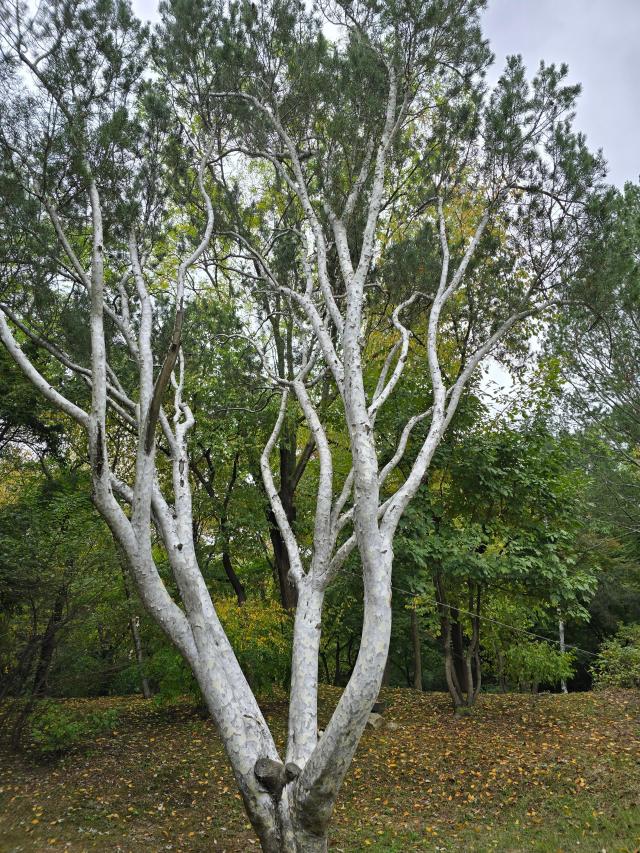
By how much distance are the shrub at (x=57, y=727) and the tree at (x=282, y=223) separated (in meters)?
2.74

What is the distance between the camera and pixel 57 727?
6.50m

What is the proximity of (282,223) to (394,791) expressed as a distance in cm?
684

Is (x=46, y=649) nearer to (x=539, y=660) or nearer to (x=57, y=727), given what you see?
(x=57, y=727)

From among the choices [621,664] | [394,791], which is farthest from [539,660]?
[394,791]

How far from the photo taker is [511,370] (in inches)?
370

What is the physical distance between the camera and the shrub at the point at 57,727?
6.50 metres

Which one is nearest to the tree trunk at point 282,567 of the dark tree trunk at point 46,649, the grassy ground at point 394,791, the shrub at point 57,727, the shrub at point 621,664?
the grassy ground at point 394,791

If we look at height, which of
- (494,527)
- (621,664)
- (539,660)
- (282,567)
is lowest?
(621,664)

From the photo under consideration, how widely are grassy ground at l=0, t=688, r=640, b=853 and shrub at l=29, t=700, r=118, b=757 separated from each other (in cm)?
20

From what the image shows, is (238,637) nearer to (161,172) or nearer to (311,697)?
(311,697)

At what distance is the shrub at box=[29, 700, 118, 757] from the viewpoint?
650 centimetres

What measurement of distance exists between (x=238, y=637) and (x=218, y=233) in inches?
198

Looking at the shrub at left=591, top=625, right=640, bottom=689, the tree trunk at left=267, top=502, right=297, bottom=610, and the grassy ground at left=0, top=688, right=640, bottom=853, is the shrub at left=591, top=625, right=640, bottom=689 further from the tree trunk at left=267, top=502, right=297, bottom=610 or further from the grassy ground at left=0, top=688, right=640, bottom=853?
the tree trunk at left=267, top=502, right=297, bottom=610

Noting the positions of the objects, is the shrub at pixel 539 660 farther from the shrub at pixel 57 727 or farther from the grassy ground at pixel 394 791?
the shrub at pixel 57 727
